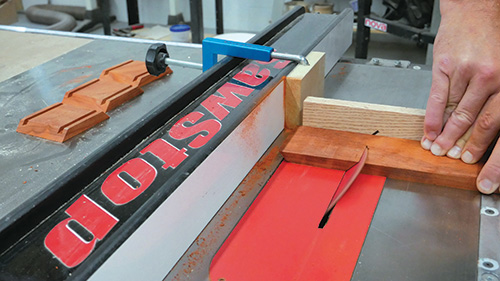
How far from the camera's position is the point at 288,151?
3.11 feet

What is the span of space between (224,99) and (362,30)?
213 cm

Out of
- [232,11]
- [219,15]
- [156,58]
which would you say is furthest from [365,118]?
[232,11]

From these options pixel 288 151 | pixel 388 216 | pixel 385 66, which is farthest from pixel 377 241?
pixel 385 66

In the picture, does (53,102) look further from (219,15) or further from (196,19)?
(219,15)

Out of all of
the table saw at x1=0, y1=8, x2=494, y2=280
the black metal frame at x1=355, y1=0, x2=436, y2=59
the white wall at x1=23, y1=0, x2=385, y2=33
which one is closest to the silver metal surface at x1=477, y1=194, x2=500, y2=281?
the table saw at x1=0, y1=8, x2=494, y2=280

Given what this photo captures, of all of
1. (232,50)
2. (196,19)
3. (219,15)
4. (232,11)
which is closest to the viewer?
(232,50)

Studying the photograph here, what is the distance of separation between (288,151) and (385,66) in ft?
2.47

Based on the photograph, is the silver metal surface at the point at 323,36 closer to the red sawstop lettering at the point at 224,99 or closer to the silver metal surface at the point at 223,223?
the red sawstop lettering at the point at 224,99

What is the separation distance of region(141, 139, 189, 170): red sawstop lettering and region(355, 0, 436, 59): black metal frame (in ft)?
7.50

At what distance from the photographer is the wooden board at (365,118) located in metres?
0.96

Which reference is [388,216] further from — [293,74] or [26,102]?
[26,102]

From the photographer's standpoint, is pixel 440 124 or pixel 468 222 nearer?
pixel 468 222

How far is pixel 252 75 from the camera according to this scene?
1067 mm

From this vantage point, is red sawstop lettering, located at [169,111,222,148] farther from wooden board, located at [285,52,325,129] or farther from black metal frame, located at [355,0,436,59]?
black metal frame, located at [355,0,436,59]
